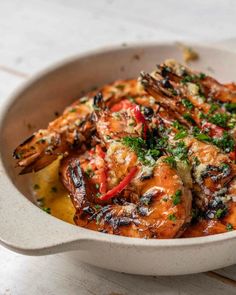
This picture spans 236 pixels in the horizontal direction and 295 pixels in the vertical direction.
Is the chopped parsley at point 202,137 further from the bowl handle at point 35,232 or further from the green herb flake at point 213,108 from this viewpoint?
the bowl handle at point 35,232

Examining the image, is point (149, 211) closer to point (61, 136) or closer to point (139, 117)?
point (139, 117)

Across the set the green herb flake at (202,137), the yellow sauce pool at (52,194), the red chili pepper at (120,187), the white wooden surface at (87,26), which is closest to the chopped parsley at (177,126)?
the green herb flake at (202,137)

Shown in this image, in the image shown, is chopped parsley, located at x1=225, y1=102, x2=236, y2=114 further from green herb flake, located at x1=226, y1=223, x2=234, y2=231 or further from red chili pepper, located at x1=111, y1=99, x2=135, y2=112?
green herb flake, located at x1=226, y1=223, x2=234, y2=231

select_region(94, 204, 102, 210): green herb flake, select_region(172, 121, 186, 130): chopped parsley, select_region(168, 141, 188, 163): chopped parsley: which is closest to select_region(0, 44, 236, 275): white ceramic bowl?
select_region(94, 204, 102, 210): green herb flake

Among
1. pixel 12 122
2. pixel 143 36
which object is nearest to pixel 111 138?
pixel 12 122

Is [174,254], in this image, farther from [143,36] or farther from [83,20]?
[83,20]

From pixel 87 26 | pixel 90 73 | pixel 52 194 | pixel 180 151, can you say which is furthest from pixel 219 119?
pixel 87 26
